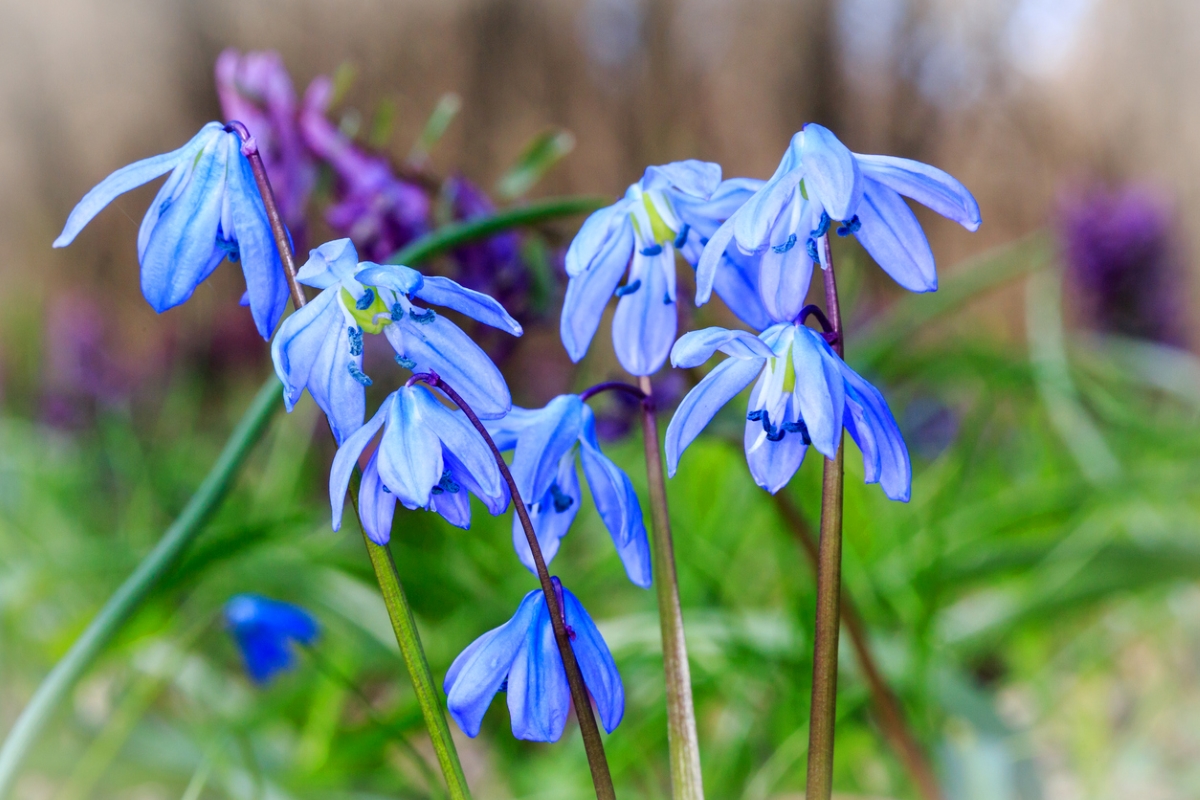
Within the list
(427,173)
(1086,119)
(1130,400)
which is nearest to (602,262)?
(427,173)

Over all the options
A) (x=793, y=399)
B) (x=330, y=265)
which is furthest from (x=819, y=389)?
(x=330, y=265)

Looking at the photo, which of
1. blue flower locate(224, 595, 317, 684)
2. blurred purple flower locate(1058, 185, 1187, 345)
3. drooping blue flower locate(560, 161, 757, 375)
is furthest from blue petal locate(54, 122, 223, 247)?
blurred purple flower locate(1058, 185, 1187, 345)

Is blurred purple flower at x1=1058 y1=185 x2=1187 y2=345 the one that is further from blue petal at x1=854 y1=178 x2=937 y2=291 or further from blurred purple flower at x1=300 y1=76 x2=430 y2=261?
blue petal at x1=854 y1=178 x2=937 y2=291

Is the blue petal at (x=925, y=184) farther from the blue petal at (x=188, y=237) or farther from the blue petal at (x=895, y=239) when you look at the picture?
the blue petal at (x=188, y=237)

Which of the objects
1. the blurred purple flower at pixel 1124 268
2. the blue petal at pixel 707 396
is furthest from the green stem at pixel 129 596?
the blurred purple flower at pixel 1124 268

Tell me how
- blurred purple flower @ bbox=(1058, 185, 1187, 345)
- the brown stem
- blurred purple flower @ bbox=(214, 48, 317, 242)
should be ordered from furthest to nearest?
blurred purple flower @ bbox=(1058, 185, 1187, 345)
blurred purple flower @ bbox=(214, 48, 317, 242)
the brown stem

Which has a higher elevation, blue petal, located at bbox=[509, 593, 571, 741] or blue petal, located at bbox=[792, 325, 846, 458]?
blue petal, located at bbox=[792, 325, 846, 458]
